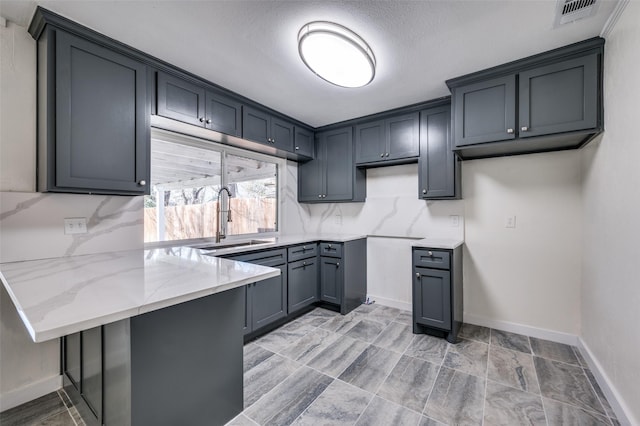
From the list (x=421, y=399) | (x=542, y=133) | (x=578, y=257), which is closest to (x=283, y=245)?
(x=421, y=399)

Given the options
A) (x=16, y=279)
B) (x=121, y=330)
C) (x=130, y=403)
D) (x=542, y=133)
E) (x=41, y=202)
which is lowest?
(x=130, y=403)

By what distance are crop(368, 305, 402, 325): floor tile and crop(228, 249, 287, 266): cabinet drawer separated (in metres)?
1.23

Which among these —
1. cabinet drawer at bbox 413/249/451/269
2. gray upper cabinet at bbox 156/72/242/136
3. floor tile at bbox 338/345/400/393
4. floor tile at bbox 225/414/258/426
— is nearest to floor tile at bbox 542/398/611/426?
floor tile at bbox 338/345/400/393

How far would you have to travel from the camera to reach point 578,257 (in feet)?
7.95

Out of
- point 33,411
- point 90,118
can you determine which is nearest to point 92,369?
point 33,411

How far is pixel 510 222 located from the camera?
271cm

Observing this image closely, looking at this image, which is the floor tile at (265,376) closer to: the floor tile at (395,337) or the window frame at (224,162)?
the floor tile at (395,337)

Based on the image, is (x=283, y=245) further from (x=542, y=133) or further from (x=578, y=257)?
(x=578, y=257)

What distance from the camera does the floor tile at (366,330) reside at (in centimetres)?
262

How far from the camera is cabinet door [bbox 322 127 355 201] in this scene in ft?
11.5

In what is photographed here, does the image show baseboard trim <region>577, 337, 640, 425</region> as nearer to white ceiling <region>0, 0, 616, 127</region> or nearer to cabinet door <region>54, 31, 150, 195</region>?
white ceiling <region>0, 0, 616, 127</region>

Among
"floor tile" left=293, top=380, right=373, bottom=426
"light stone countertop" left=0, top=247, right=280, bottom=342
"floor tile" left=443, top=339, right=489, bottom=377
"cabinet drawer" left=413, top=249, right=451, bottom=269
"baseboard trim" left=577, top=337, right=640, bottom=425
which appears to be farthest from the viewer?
"cabinet drawer" left=413, top=249, right=451, bottom=269

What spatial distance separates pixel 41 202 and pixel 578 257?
420 centimetres

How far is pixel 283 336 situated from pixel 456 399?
1512mm
